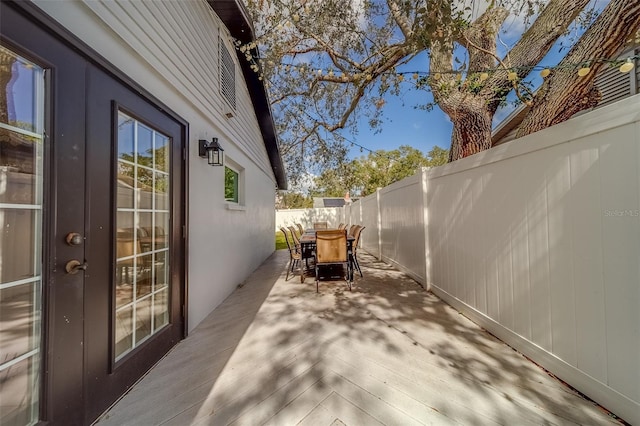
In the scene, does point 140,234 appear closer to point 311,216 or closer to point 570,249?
point 570,249

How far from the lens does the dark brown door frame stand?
1364 millimetres

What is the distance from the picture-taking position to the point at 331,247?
4578mm

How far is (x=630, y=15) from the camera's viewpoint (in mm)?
2262

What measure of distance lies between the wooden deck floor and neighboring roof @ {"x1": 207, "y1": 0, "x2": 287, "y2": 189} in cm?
444

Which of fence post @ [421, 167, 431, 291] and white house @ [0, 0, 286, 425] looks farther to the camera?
fence post @ [421, 167, 431, 291]

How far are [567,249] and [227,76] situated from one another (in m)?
5.02

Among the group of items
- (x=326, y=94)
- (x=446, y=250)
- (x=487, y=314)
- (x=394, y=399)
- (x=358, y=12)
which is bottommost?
(x=394, y=399)

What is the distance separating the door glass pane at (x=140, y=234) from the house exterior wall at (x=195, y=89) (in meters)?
0.42

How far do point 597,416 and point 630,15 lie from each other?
3127 mm

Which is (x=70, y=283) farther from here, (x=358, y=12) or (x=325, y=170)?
(x=325, y=170)

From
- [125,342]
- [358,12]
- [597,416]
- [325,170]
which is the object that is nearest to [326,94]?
[358,12]

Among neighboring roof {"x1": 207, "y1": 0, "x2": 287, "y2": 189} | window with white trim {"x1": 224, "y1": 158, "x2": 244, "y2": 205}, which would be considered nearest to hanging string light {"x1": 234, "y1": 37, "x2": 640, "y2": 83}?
neighboring roof {"x1": 207, "y1": 0, "x2": 287, "y2": 189}

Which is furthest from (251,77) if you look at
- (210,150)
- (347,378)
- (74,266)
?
(347,378)

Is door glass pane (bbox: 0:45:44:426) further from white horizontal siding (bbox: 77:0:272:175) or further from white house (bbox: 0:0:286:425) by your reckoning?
white horizontal siding (bbox: 77:0:272:175)
